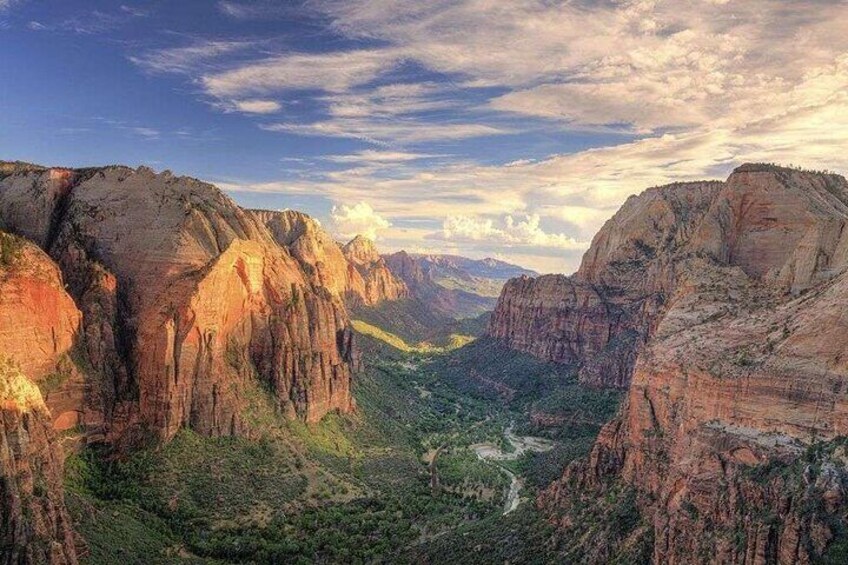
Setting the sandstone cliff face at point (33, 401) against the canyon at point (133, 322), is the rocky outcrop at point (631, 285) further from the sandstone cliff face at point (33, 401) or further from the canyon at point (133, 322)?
the sandstone cliff face at point (33, 401)

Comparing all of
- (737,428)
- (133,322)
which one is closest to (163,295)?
(133,322)

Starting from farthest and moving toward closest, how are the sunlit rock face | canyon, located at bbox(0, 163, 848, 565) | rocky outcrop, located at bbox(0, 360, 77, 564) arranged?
1. the sunlit rock face
2. canyon, located at bbox(0, 163, 848, 565)
3. rocky outcrop, located at bbox(0, 360, 77, 564)


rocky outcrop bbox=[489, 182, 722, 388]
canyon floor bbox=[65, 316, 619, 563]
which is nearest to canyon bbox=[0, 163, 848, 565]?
canyon floor bbox=[65, 316, 619, 563]

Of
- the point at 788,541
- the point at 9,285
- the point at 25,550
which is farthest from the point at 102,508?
the point at 788,541

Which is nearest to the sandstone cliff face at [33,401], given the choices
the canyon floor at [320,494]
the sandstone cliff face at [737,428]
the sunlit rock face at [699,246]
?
the canyon floor at [320,494]

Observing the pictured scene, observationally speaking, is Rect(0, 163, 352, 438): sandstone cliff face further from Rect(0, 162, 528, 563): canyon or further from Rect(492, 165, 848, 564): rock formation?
Rect(492, 165, 848, 564): rock formation

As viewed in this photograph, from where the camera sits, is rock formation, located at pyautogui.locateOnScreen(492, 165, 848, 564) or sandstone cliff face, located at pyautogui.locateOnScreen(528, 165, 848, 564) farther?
rock formation, located at pyautogui.locateOnScreen(492, 165, 848, 564)

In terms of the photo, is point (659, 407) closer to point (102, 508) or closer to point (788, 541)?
point (788, 541)
